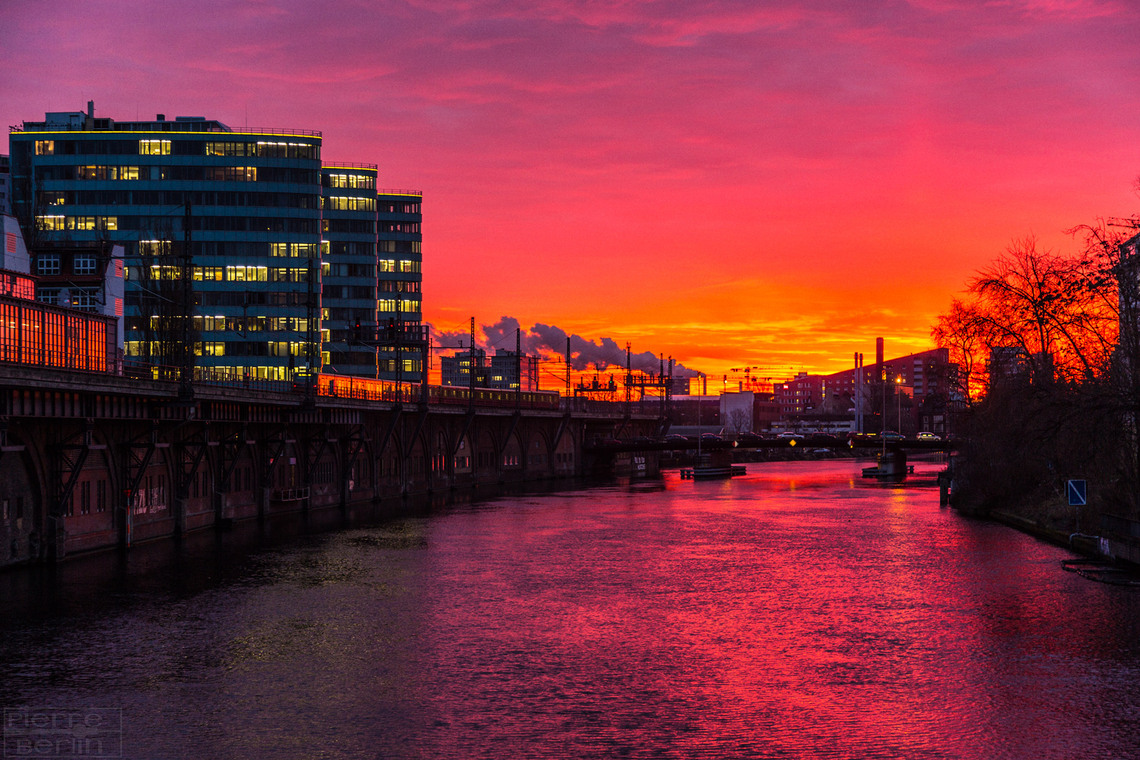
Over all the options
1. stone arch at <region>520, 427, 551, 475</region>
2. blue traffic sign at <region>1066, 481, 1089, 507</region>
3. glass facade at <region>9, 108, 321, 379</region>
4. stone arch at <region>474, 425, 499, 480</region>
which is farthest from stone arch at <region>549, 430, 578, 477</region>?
blue traffic sign at <region>1066, 481, 1089, 507</region>

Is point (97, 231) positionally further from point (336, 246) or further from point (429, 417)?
point (429, 417)

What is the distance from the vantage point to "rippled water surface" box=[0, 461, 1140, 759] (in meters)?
25.2

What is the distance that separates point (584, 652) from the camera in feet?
113

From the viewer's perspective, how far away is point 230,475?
243 ft

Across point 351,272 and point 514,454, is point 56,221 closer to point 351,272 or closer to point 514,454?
point 351,272

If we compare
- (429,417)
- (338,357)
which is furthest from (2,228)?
(338,357)

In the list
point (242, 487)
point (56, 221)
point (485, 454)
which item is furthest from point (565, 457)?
point (242, 487)

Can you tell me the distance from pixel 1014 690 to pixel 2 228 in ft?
249

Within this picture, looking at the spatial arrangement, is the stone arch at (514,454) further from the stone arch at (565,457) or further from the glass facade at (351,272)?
the glass facade at (351,272)

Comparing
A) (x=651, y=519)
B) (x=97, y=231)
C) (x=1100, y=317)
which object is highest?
(x=97, y=231)

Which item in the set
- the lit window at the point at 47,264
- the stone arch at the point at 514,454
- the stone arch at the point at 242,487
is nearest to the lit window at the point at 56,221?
the lit window at the point at 47,264

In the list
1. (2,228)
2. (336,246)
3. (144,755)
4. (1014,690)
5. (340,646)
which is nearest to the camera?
(144,755)

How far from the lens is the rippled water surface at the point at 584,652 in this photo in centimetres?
2519

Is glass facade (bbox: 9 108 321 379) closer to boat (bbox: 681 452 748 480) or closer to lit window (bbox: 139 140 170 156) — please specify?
lit window (bbox: 139 140 170 156)
